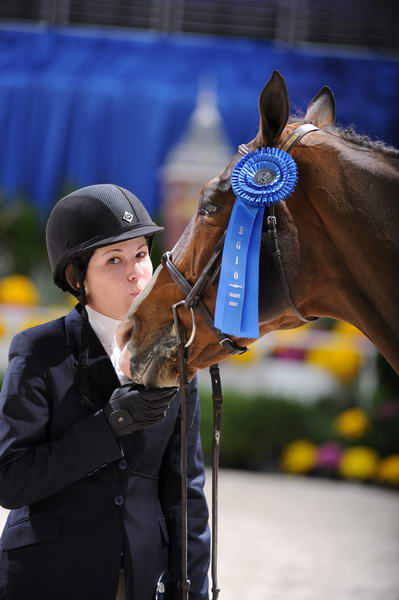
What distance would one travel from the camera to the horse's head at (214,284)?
1796 millimetres

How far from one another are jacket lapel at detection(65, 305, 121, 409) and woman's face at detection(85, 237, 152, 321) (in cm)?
9

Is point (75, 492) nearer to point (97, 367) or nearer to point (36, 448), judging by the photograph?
point (36, 448)

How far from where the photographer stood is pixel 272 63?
30.9ft

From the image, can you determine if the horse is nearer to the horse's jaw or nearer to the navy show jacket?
the horse's jaw

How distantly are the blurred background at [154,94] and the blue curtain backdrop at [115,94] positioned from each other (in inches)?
0.6

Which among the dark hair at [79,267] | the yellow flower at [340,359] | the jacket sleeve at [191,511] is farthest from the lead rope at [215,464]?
the yellow flower at [340,359]

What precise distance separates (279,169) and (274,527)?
15.2 ft

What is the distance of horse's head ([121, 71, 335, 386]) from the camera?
1796 millimetres

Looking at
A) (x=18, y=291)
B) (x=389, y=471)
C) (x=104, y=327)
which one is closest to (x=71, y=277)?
(x=104, y=327)

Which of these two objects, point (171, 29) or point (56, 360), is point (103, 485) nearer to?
point (56, 360)

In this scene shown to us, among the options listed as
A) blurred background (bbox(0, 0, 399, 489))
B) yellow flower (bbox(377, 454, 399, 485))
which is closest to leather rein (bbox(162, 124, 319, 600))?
yellow flower (bbox(377, 454, 399, 485))

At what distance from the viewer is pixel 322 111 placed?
77.3 inches

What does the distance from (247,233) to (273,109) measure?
0.26 metres

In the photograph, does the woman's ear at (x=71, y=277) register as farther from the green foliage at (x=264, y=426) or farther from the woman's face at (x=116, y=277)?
the green foliage at (x=264, y=426)
